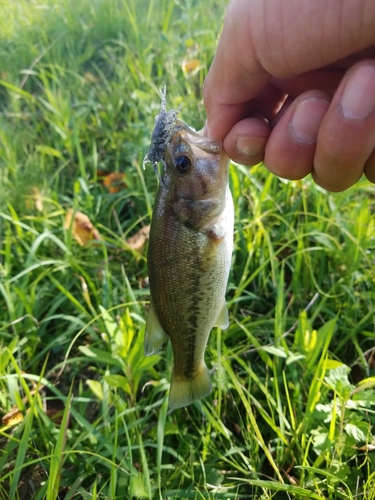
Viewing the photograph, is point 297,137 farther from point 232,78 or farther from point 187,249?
point 187,249

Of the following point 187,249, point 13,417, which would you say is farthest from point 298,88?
point 13,417

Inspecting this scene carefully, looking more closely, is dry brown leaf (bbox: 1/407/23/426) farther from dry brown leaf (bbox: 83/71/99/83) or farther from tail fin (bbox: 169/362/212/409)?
dry brown leaf (bbox: 83/71/99/83)

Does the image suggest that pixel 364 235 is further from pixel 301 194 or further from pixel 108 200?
pixel 108 200

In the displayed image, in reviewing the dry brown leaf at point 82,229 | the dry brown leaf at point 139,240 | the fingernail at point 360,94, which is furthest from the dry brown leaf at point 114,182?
the fingernail at point 360,94

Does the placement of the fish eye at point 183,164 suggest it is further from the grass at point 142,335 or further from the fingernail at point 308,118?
the grass at point 142,335

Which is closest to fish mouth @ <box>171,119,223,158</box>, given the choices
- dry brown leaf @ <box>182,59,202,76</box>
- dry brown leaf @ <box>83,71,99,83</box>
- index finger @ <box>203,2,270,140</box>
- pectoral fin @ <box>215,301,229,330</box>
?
index finger @ <box>203,2,270,140</box>

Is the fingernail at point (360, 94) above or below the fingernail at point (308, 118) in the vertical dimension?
above

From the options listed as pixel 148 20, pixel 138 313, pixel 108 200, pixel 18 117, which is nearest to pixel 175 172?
pixel 138 313
